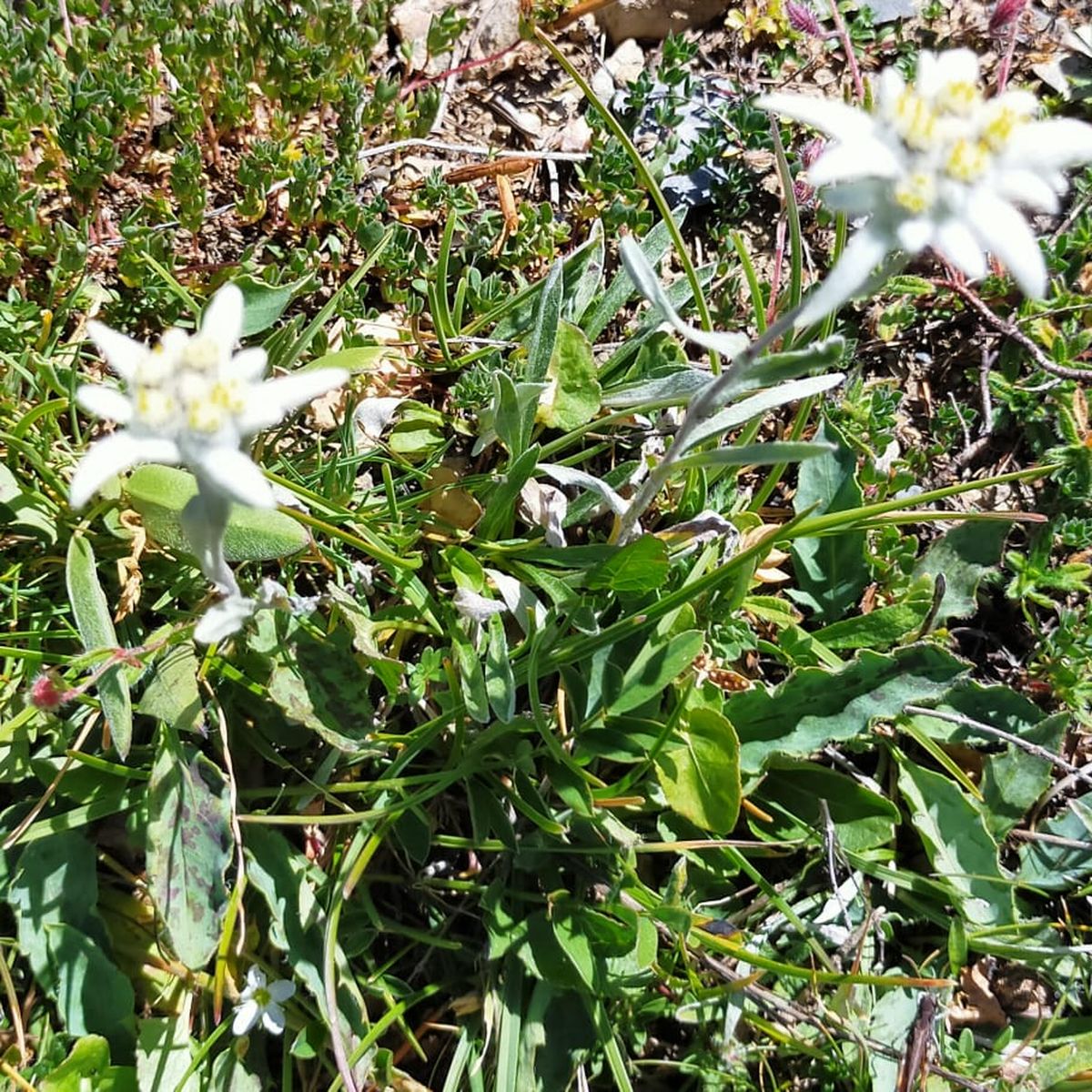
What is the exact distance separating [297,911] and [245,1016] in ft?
0.81

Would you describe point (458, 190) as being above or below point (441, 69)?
below

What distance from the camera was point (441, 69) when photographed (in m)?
3.57

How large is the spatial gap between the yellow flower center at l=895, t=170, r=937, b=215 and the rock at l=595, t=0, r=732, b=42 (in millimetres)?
2697

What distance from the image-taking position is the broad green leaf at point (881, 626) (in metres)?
2.77

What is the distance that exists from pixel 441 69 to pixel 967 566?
2.47 metres

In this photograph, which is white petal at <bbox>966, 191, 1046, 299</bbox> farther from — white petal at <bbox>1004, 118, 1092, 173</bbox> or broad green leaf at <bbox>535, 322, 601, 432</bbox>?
broad green leaf at <bbox>535, 322, 601, 432</bbox>

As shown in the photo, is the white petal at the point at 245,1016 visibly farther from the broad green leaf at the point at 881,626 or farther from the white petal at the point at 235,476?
the broad green leaf at the point at 881,626

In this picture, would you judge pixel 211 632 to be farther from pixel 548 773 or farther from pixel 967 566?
pixel 967 566

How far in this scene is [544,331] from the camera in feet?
8.65

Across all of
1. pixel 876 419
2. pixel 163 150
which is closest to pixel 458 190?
pixel 163 150

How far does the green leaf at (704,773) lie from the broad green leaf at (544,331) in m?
0.97

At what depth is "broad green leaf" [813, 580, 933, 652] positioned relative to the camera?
9.09 feet

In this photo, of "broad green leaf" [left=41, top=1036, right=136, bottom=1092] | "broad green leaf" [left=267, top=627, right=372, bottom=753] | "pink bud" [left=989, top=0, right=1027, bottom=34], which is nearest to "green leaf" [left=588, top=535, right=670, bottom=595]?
"broad green leaf" [left=267, top=627, right=372, bottom=753]

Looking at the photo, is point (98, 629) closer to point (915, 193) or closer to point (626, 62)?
point (915, 193)
